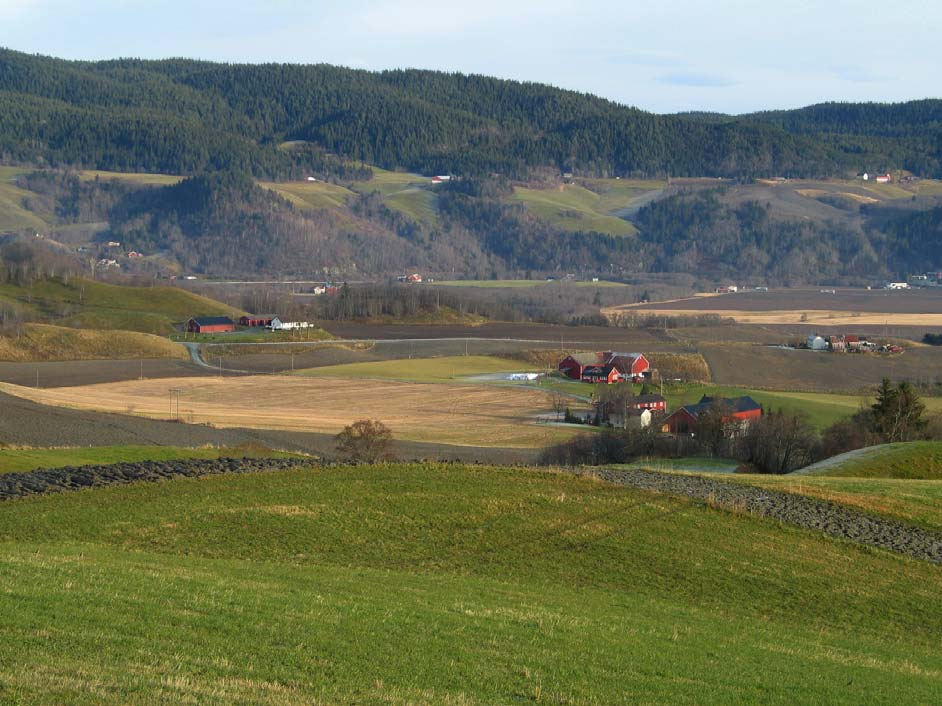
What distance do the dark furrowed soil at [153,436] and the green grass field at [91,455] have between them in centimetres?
972

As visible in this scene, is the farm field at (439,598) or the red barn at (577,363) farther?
the red barn at (577,363)

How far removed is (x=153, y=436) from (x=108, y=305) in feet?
255

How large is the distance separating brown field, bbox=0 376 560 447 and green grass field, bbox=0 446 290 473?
73.1 feet

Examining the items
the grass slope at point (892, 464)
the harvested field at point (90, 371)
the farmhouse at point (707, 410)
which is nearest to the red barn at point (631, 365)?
the farmhouse at point (707, 410)

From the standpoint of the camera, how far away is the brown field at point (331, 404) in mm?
61812

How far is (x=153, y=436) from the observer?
5050cm

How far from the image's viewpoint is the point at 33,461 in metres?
32.4

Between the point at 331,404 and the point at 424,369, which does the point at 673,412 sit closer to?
the point at 331,404

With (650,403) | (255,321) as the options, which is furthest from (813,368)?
(255,321)

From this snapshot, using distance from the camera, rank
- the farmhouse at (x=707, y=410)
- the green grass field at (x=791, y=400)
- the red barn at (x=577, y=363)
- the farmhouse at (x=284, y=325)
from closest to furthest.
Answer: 1. the farmhouse at (x=707, y=410)
2. the green grass field at (x=791, y=400)
3. the red barn at (x=577, y=363)
4. the farmhouse at (x=284, y=325)

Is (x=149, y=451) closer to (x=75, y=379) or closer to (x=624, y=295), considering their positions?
(x=75, y=379)

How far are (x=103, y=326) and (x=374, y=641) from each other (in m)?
103

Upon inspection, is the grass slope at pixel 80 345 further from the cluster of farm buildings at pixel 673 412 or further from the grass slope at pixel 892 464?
the grass slope at pixel 892 464

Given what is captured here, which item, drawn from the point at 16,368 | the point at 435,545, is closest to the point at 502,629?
the point at 435,545
